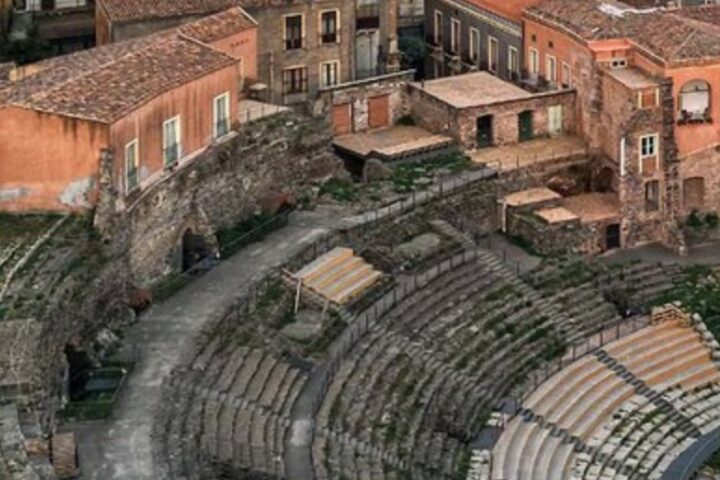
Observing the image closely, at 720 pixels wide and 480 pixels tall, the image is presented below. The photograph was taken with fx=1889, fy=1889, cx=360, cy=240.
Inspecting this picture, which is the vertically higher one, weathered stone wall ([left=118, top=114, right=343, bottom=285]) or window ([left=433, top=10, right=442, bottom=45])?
window ([left=433, top=10, right=442, bottom=45])

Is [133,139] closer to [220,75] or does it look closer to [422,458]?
[220,75]

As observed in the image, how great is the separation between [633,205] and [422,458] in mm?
15273

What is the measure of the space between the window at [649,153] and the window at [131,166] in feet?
56.8

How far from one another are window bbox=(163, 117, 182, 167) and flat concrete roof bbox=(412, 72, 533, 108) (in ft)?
40.7

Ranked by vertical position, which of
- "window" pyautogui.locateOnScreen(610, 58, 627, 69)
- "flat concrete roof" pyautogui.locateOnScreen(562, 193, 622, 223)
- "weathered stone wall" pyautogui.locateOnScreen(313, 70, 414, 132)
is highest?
"window" pyautogui.locateOnScreen(610, 58, 627, 69)

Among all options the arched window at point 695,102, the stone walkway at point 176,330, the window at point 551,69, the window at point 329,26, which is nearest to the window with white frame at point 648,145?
the arched window at point 695,102

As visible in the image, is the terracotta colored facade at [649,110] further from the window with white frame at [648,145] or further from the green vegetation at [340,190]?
the green vegetation at [340,190]

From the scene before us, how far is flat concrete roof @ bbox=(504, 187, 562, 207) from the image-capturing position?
184 feet

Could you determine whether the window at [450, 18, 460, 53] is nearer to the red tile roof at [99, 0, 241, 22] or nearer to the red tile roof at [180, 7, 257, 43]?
the red tile roof at [99, 0, 241, 22]

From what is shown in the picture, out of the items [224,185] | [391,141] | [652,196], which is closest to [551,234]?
[652,196]

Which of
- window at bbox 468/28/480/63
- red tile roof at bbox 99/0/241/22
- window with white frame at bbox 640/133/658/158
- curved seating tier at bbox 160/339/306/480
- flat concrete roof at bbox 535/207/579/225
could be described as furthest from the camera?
window at bbox 468/28/480/63

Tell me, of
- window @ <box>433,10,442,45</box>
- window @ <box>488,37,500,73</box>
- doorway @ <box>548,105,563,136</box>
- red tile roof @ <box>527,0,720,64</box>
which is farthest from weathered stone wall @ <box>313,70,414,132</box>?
window @ <box>433,10,442,45</box>

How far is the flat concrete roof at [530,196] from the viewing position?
56188 millimetres

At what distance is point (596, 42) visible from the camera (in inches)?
2245
